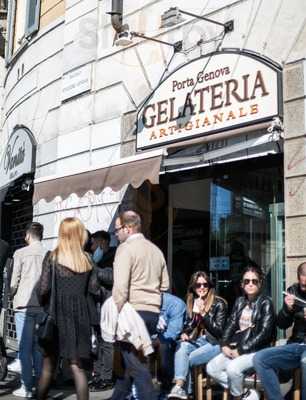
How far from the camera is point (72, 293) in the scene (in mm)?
5355

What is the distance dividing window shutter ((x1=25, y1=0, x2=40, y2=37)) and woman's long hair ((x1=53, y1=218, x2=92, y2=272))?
7.06 meters

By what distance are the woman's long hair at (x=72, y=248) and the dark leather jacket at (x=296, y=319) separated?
5.65 feet

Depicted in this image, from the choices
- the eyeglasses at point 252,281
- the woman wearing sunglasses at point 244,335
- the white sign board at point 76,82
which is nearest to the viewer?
the woman wearing sunglasses at point 244,335

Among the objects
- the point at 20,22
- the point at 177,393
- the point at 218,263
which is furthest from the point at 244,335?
the point at 20,22

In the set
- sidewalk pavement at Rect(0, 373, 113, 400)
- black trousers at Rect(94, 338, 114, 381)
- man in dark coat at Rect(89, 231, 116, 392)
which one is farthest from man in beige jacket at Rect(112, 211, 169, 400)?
black trousers at Rect(94, 338, 114, 381)

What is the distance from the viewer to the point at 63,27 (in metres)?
10.5

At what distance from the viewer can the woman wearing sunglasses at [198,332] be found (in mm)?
5992

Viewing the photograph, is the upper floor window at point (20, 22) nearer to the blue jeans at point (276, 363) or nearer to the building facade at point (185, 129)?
the building facade at point (185, 129)

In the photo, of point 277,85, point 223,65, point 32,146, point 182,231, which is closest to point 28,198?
point 32,146

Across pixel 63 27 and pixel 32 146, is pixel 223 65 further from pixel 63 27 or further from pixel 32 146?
pixel 32 146

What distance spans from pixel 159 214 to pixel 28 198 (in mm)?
4247

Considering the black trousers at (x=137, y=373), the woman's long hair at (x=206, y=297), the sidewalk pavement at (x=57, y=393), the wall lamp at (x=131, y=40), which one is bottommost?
the sidewalk pavement at (x=57, y=393)

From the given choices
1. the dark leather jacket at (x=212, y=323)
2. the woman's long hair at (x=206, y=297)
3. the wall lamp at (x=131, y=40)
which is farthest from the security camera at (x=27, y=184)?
the dark leather jacket at (x=212, y=323)

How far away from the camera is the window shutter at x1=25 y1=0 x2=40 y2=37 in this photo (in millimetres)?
11566
